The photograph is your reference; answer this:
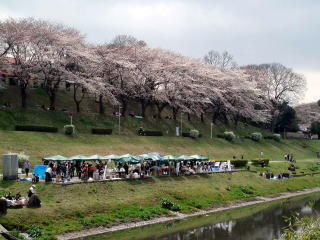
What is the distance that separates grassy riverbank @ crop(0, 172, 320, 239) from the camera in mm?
29234

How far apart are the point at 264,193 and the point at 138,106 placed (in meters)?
42.2

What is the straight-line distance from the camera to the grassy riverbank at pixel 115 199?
95.9 ft

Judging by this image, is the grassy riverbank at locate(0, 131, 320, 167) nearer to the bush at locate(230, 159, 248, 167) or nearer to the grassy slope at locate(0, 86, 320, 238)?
the grassy slope at locate(0, 86, 320, 238)

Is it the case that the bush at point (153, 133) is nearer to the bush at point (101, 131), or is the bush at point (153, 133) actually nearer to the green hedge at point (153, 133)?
the green hedge at point (153, 133)

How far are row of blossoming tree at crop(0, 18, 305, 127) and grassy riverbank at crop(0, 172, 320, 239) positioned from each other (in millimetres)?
27615

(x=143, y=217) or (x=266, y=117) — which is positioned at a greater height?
(x=266, y=117)

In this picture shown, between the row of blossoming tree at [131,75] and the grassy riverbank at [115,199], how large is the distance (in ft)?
90.6

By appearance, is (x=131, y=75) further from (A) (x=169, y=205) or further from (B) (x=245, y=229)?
(B) (x=245, y=229)

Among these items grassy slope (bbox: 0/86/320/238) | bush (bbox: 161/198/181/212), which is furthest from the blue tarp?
bush (bbox: 161/198/181/212)

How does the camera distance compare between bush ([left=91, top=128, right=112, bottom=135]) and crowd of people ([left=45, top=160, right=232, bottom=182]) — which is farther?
bush ([left=91, top=128, right=112, bottom=135])

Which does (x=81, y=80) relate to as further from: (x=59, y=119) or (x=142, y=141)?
(x=142, y=141)

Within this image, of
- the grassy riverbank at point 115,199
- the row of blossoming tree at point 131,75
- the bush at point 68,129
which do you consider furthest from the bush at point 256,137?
the bush at point 68,129

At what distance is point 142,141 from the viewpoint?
64812mm

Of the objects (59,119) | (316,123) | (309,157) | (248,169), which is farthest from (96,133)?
(316,123)
